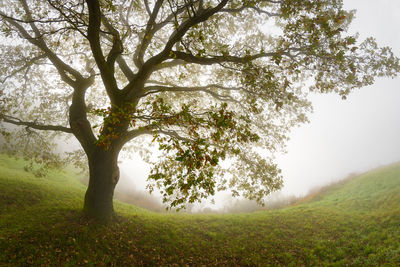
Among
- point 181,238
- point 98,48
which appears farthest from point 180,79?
point 181,238

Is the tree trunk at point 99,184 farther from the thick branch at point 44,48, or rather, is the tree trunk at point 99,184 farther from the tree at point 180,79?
the thick branch at point 44,48

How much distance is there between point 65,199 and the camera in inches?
463

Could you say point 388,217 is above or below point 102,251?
below

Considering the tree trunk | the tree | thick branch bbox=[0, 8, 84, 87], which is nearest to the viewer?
the tree

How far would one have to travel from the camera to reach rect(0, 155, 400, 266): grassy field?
6.77 m

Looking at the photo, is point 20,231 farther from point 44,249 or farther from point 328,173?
point 328,173

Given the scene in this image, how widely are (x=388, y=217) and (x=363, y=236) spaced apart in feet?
9.99

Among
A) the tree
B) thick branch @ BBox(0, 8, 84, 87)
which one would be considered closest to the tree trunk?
the tree

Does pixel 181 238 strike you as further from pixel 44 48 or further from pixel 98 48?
pixel 44 48

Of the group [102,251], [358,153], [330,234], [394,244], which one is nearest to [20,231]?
[102,251]

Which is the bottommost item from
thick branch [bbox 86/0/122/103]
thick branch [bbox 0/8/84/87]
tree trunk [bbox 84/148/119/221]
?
tree trunk [bbox 84/148/119/221]

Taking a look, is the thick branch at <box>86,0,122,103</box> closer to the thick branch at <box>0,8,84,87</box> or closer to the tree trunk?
the tree trunk

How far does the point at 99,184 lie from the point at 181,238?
459 centimetres

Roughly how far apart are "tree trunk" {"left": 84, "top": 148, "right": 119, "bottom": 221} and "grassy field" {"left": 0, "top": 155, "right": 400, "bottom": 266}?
0.55m
